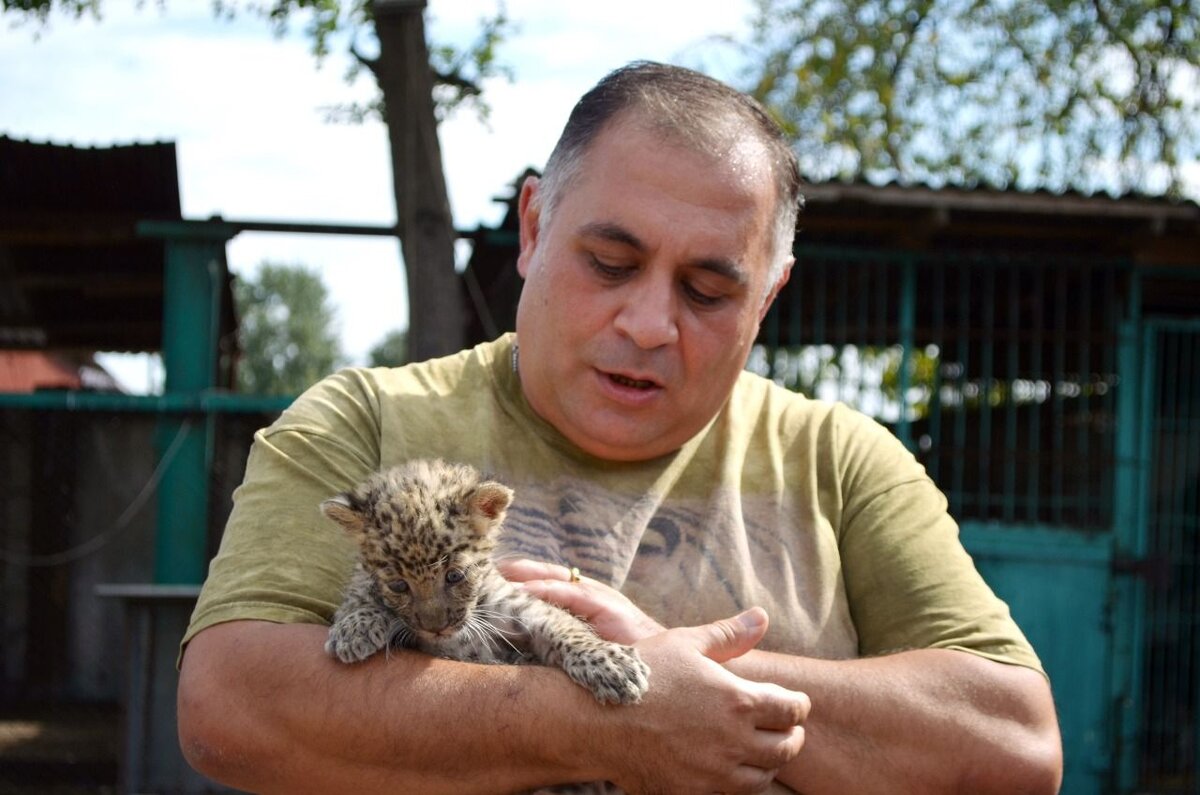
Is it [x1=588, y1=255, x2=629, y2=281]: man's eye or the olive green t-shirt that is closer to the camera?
the olive green t-shirt

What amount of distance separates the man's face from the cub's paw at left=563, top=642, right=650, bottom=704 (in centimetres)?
72

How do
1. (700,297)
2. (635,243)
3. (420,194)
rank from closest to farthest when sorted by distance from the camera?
(635,243) < (700,297) < (420,194)

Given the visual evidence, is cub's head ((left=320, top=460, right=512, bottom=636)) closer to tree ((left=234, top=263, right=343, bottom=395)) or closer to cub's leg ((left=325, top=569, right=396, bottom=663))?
cub's leg ((left=325, top=569, right=396, bottom=663))

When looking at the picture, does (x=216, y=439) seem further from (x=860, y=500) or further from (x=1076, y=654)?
(x=1076, y=654)

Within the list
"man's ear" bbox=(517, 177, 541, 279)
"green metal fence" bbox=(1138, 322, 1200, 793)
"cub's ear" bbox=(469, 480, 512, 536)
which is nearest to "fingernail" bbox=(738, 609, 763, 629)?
"cub's ear" bbox=(469, 480, 512, 536)

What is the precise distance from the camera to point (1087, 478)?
10398 mm

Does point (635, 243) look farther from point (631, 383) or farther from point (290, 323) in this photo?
point (290, 323)

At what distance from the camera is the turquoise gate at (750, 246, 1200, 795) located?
9.86m

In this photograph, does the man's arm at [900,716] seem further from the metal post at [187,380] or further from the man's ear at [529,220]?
the metal post at [187,380]

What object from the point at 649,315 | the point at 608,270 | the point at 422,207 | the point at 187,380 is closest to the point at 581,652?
the point at 649,315

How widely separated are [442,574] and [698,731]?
0.94 metres

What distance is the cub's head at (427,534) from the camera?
10.5ft

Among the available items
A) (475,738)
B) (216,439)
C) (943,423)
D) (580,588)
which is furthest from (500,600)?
(943,423)

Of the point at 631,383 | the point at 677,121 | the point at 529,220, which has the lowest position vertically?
the point at 631,383
